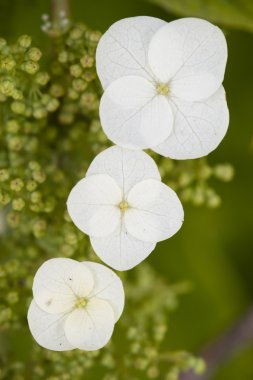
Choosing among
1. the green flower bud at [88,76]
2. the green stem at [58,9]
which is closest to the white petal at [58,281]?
the green flower bud at [88,76]

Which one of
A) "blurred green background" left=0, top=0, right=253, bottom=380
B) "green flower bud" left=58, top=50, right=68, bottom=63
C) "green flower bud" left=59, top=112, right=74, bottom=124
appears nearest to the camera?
"green flower bud" left=58, top=50, right=68, bottom=63

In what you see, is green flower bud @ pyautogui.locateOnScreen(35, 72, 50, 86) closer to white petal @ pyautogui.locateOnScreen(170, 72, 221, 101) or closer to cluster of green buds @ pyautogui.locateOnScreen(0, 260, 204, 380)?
white petal @ pyautogui.locateOnScreen(170, 72, 221, 101)

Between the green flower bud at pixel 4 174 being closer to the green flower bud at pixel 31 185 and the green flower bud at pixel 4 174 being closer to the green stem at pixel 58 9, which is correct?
the green flower bud at pixel 31 185

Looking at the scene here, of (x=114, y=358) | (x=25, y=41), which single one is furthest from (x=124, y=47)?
(x=114, y=358)

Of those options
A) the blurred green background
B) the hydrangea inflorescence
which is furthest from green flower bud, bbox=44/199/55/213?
the blurred green background

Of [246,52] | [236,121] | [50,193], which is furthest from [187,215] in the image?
[50,193]

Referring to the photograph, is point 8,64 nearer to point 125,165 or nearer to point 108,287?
point 125,165
